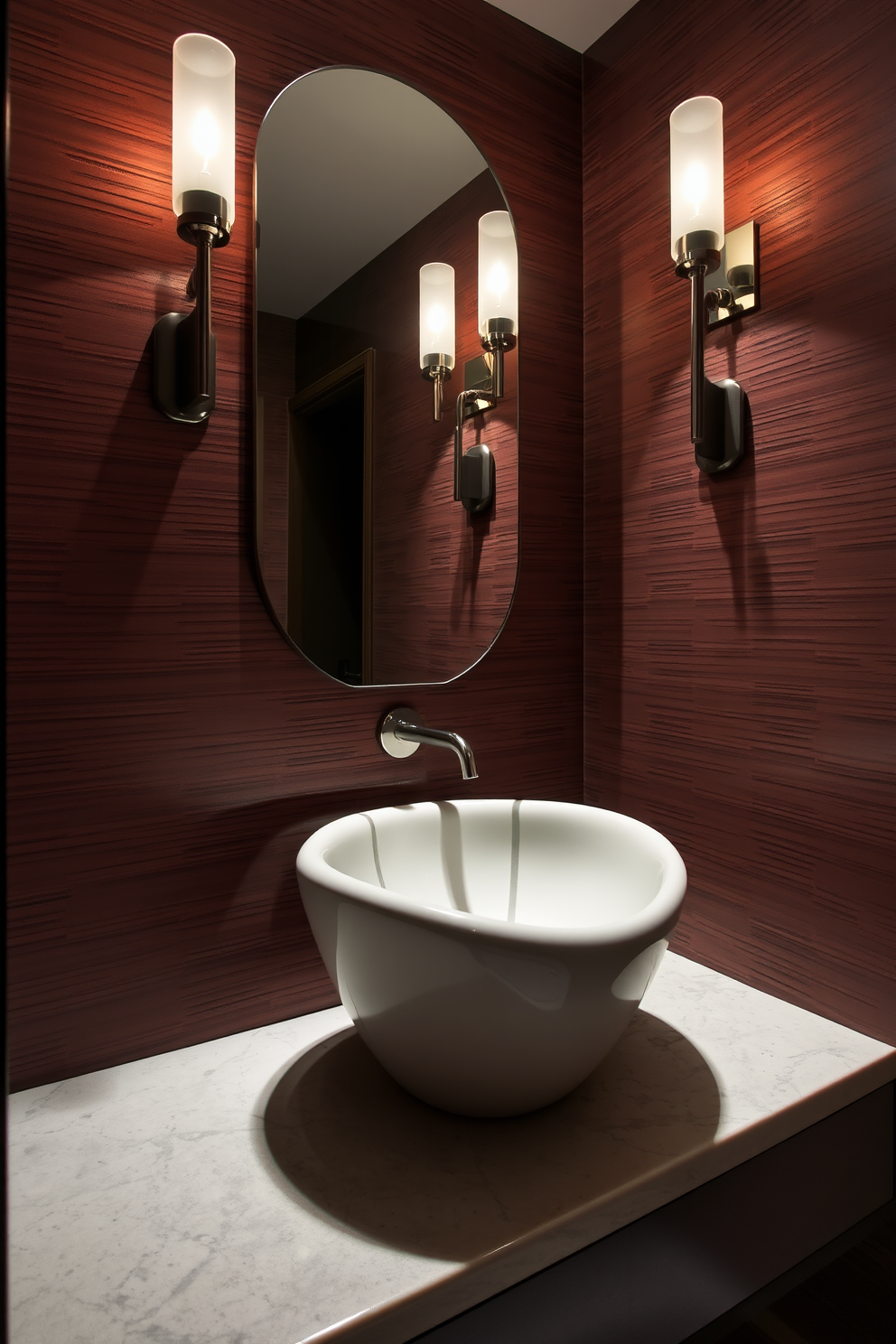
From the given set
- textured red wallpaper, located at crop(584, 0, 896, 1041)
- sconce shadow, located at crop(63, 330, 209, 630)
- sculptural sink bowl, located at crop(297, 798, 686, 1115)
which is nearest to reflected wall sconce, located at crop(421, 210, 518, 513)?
textured red wallpaper, located at crop(584, 0, 896, 1041)

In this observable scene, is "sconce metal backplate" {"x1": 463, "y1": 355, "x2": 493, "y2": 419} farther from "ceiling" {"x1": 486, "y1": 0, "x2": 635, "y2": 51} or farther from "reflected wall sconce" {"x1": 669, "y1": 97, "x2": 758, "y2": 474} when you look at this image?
"ceiling" {"x1": 486, "y1": 0, "x2": 635, "y2": 51}

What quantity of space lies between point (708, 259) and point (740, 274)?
8 centimetres

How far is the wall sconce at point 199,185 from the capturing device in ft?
3.01

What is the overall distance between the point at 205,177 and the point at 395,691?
2.33ft

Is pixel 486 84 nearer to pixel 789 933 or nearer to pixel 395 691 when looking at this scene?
pixel 395 691

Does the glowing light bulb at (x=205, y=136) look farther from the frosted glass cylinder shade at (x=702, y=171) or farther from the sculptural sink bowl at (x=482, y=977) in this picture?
the sculptural sink bowl at (x=482, y=977)

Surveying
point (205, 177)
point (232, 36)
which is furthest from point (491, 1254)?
point (232, 36)

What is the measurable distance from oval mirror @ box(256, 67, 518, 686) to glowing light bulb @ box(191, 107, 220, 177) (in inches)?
5.1

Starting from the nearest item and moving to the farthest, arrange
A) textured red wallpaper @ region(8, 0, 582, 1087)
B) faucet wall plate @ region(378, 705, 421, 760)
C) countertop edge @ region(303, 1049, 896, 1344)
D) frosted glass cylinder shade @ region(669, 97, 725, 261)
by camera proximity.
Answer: countertop edge @ region(303, 1049, 896, 1344)
textured red wallpaper @ region(8, 0, 582, 1087)
frosted glass cylinder shade @ region(669, 97, 725, 261)
faucet wall plate @ region(378, 705, 421, 760)

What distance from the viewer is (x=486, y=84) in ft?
4.25

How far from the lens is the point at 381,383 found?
117 cm

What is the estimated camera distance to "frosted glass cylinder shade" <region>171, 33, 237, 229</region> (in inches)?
36.1

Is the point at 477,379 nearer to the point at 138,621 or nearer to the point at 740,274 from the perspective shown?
the point at 740,274

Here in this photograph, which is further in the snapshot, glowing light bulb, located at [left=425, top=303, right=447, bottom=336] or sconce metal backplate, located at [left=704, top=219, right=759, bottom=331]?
glowing light bulb, located at [left=425, top=303, right=447, bottom=336]
